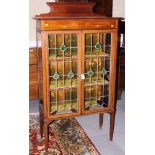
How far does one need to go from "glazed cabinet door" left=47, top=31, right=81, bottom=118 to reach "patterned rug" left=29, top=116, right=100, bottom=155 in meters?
0.38

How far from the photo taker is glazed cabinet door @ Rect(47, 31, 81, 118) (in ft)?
8.02

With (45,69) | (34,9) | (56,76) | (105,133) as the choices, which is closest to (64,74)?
(56,76)

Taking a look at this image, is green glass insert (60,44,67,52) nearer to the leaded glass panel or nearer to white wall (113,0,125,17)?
the leaded glass panel

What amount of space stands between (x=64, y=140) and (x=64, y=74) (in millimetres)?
785

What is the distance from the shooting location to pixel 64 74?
257cm

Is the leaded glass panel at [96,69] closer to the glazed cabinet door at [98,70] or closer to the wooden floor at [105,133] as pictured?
the glazed cabinet door at [98,70]

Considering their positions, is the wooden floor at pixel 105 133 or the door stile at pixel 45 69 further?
the wooden floor at pixel 105 133

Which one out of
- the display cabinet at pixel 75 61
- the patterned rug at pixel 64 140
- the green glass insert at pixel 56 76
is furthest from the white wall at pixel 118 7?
the green glass insert at pixel 56 76

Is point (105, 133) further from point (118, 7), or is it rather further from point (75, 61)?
point (118, 7)

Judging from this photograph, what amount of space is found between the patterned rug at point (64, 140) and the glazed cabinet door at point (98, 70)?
15.7 inches

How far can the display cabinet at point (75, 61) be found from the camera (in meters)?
2.39
